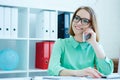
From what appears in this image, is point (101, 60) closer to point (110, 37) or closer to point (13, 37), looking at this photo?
point (13, 37)

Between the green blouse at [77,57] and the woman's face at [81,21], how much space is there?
10 centimetres

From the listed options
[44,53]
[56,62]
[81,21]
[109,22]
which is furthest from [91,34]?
[109,22]

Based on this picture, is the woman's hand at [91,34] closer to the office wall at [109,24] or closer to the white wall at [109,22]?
the white wall at [109,22]

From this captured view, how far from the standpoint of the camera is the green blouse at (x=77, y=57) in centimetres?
169

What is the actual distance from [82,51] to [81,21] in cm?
23

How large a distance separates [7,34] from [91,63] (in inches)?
46.0

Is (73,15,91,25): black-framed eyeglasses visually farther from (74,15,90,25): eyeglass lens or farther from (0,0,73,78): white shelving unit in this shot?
(0,0,73,78): white shelving unit

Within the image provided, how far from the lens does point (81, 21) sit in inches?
67.9

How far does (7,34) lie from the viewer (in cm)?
251

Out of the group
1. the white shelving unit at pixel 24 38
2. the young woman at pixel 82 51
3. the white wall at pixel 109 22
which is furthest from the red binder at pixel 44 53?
the white wall at pixel 109 22

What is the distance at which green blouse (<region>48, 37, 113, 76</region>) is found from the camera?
1.69 metres

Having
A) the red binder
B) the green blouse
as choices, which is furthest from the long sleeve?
the red binder

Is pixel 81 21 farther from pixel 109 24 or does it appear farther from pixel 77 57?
pixel 109 24

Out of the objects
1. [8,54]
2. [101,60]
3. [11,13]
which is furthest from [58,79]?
[11,13]
